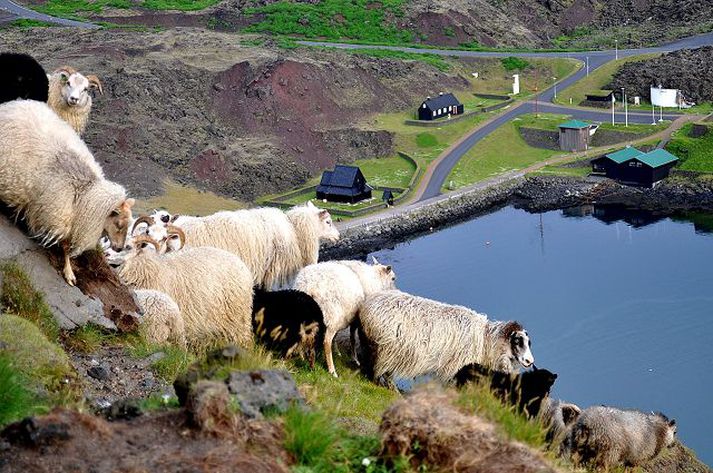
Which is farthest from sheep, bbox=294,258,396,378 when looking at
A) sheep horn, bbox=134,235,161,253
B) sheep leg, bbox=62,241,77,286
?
sheep leg, bbox=62,241,77,286

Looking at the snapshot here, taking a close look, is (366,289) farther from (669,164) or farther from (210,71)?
(210,71)

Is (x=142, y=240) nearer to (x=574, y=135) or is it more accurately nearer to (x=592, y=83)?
(x=574, y=135)

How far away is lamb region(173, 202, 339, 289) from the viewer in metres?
21.3

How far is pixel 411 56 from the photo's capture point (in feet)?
300

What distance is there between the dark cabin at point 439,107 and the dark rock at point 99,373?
6718 centimetres

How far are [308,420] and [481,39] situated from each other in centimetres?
9417

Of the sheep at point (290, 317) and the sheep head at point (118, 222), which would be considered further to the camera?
the sheep at point (290, 317)

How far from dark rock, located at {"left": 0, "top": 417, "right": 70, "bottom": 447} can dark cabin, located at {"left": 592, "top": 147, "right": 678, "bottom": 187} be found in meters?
63.5

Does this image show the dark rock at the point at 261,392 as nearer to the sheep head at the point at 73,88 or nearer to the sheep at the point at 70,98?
the sheep at the point at 70,98

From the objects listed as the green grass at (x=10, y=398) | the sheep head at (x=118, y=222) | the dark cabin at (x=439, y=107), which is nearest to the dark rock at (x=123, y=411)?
the green grass at (x=10, y=398)

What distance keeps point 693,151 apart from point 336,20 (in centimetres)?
4259

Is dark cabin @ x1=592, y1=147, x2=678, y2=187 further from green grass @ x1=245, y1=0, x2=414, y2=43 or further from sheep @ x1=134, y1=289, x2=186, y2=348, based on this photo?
sheep @ x1=134, y1=289, x2=186, y2=348

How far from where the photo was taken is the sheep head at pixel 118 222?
48.2 ft

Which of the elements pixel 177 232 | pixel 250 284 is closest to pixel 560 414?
pixel 250 284
